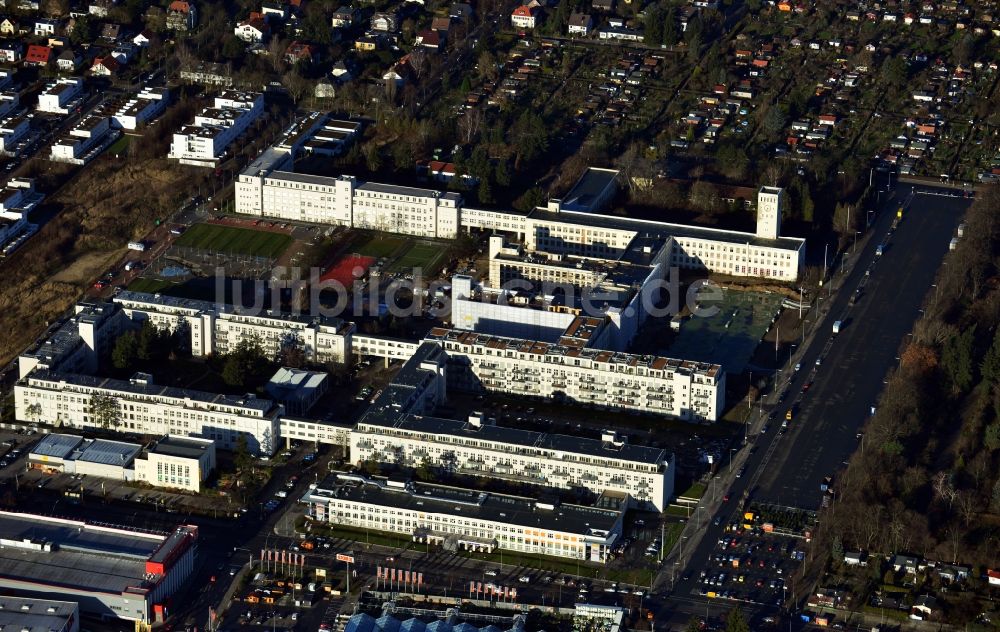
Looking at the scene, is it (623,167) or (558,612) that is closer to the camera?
(558,612)

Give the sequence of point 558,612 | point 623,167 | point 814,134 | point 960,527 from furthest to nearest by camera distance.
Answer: point 814,134 → point 623,167 → point 960,527 → point 558,612

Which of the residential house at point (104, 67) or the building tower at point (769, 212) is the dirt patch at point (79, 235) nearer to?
the residential house at point (104, 67)

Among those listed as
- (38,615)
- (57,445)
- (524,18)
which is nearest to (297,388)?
(57,445)

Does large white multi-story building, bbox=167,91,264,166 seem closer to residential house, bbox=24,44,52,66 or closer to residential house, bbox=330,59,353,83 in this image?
residential house, bbox=330,59,353,83

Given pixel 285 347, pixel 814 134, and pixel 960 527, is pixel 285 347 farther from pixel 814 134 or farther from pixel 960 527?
pixel 814 134

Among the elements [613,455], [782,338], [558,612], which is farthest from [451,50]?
[558,612]

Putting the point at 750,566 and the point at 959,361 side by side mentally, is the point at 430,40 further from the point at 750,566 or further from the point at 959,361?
the point at 750,566
